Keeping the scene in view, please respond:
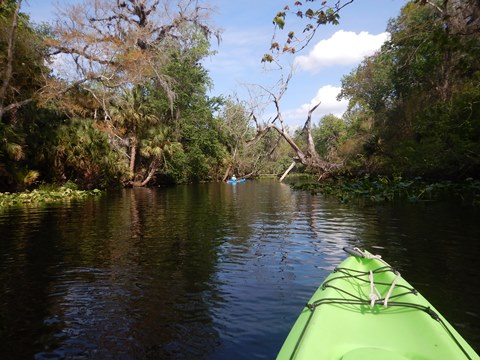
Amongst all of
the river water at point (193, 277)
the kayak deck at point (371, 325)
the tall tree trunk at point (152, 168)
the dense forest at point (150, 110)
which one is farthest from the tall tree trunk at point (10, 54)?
the kayak deck at point (371, 325)

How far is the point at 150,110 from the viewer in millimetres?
34375

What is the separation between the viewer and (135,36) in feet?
86.3

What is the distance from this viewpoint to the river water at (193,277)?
427cm

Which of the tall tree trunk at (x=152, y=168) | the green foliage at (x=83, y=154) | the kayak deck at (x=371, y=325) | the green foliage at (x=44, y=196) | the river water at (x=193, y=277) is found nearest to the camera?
the kayak deck at (x=371, y=325)

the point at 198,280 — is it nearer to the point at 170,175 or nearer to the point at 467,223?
the point at 467,223

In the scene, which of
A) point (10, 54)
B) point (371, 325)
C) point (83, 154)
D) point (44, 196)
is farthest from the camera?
point (83, 154)

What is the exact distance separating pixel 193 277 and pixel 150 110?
29772 millimetres

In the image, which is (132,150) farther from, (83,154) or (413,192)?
(413,192)

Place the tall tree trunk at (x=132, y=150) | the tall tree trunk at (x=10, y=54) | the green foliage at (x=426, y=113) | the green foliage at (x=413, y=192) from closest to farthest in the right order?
the green foliage at (x=426, y=113) < the green foliage at (x=413, y=192) < the tall tree trunk at (x=10, y=54) < the tall tree trunk at (x=132, y=150)

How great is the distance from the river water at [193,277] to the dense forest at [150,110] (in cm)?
451

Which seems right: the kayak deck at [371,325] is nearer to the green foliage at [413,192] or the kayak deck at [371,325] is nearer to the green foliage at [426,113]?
the green foliage at [426,113]

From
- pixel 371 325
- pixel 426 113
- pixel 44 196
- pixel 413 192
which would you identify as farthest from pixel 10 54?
pixel 426 113

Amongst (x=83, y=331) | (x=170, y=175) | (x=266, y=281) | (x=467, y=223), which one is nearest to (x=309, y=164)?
(x=170, y=175)

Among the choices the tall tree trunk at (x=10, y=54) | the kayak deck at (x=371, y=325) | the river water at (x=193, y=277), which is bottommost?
the river water at (x=193, y=277)
